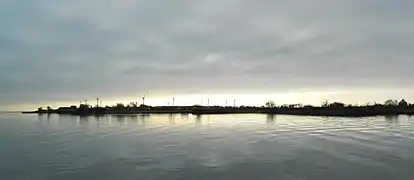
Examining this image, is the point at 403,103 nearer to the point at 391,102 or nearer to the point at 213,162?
the point at 391,102

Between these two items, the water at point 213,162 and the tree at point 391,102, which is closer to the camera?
the water at point 213,162

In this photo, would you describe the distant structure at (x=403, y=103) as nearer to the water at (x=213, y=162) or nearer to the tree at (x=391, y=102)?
the tree at (x=391, y=102)

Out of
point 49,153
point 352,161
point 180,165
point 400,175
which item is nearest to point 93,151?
point 49,153

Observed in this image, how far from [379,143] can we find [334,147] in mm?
6479

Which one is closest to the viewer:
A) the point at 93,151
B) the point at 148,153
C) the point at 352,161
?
the point at 352,161

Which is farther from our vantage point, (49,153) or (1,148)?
(1,148)

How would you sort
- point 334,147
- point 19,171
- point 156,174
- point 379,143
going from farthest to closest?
point 379,143 → point 334,147 → point 19,171 → point 156,174

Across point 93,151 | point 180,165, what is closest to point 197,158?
point 180,165

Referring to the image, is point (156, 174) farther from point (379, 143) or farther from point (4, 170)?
Answer: point (379, 143)

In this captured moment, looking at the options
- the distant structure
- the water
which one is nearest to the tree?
the distant structure

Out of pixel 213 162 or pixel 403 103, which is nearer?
pixel 213 162

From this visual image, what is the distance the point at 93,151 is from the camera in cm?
3388

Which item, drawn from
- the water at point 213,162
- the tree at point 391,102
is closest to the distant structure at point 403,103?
the tree at point 391,102

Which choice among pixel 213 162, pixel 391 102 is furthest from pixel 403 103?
pixel 213 162
